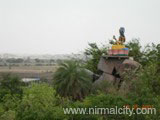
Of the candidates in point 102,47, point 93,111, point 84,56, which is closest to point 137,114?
point 93,111

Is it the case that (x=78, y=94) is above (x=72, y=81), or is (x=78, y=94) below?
below

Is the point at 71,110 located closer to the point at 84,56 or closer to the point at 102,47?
the point at 102,47

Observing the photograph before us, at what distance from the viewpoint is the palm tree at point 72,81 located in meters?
12.0

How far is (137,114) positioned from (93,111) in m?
1.15

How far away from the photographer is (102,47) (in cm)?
1941

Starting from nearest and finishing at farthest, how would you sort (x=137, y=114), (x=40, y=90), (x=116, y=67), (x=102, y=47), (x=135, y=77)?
(x=137, y=114) → (x=40, y=90) → (x=135, y=77) → (x=116, y=67) → (x=102, y=47)

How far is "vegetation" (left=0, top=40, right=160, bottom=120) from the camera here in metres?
6.12

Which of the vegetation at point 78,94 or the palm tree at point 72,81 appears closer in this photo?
the vegetation at point 78,94

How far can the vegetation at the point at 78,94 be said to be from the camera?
241 inches

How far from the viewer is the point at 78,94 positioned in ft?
39.7

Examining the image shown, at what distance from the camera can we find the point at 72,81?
39.2ft

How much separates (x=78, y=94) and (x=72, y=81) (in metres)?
0.77

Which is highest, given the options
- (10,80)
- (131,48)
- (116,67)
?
(131,48)

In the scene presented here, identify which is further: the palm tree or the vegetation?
the palm tree
